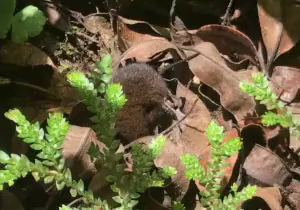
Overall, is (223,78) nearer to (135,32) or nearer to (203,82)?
(203,82)

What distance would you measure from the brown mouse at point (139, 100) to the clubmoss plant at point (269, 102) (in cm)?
36

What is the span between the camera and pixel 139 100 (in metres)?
2.15

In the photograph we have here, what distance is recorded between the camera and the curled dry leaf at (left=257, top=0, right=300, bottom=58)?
7.42 ft

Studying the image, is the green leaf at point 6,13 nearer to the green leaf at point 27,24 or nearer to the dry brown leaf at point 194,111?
the green leaf at point 27,24

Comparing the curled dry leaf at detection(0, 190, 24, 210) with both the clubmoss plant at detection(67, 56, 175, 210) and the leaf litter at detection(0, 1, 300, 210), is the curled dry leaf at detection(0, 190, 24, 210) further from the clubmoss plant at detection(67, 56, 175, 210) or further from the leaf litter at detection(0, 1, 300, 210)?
the clubmoss plant at detection(67, 56, 175, 210)

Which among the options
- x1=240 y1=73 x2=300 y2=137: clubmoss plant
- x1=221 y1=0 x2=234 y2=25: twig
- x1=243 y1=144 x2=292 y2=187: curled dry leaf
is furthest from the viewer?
x1=221 y1=0 x2=234 y2=25: twig

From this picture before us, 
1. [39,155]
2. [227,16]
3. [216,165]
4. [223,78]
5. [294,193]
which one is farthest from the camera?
[227,16]

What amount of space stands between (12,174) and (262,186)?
967 millimetres

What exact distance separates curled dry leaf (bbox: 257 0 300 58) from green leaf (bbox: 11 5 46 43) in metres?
0.91

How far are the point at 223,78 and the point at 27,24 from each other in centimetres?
82

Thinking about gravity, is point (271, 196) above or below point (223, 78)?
below

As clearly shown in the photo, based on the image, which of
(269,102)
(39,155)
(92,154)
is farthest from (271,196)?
(39,155)

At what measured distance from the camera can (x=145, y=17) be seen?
241 centimetres

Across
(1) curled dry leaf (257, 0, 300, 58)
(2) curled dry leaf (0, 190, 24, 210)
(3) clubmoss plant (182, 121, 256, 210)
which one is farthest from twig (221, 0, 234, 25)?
(2) curled dry leaf (0, 190, 24, 210)
